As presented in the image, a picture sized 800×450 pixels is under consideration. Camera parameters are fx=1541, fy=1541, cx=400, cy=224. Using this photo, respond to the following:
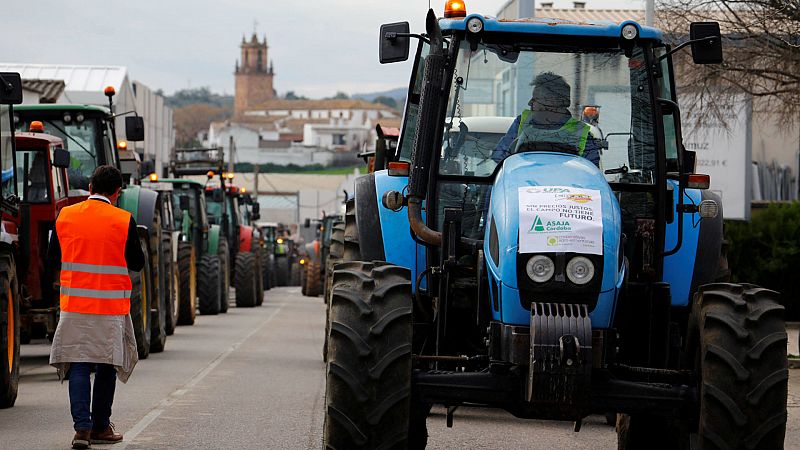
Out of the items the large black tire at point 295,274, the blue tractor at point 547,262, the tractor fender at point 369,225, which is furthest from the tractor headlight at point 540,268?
the large black tire at point 295,274

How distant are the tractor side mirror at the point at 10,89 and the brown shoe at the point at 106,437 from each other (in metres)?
3.53

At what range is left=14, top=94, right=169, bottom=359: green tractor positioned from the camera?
18.3m

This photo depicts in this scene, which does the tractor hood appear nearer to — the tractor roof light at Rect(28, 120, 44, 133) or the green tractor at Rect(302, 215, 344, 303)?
the tractor roof light at Rect(28, 120, 44, 133)

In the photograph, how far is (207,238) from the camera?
3097 centimetres

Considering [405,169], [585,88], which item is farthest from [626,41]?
[405,169]

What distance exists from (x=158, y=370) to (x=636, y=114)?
28.5 ft

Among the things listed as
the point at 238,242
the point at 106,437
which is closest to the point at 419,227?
the point at 106,437

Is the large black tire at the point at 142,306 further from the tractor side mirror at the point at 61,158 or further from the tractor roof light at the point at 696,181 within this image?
the tractor roof light at the point at 696,181

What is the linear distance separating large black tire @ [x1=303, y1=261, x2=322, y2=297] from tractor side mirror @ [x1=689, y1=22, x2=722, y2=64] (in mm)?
36468

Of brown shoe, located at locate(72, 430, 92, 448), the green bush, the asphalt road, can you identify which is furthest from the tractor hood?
the green bush

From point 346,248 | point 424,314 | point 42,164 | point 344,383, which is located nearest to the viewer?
point 344,383

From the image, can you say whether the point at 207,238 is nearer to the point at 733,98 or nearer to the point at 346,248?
the point at 733,98

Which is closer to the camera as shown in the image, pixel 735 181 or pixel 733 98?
pixel 733 98

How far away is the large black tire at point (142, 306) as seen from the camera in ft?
55.5
